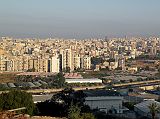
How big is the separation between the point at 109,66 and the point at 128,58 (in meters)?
9.55

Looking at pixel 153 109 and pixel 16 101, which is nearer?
pixel 16 101

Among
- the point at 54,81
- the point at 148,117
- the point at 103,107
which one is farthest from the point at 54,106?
the point at 54,81

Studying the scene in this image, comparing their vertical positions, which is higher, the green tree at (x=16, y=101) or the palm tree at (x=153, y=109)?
the green tree at (x=16, y=101)

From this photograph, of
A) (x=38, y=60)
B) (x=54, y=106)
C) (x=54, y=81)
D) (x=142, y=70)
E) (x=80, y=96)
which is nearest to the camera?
(x=54, y=106)

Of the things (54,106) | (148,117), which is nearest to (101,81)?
(148,117)

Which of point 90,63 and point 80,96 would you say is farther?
point 90,63

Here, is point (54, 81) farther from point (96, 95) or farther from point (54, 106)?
point (54, 106)

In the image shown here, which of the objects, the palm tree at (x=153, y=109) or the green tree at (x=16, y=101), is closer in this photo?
the green tree at (x=16, y=101)

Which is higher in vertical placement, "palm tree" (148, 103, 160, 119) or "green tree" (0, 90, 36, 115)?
"green tree" (0, 90, 36, 115)

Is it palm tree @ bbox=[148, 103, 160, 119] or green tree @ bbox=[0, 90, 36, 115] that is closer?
green tree @ bbox=[0, 90, 36, 115]

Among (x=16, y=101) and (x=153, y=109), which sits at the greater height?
(x=16, y=101)

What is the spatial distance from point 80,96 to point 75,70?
26403 millimetres

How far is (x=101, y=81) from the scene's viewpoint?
32.4 m

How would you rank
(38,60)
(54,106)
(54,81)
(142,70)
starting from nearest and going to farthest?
(54,106) < (54,81) < (38,60) < (142,70)
